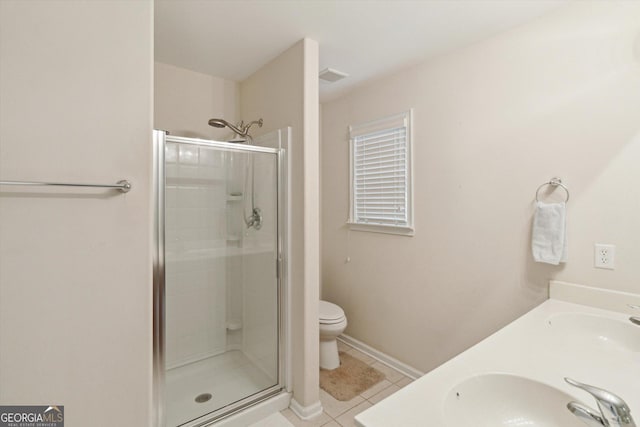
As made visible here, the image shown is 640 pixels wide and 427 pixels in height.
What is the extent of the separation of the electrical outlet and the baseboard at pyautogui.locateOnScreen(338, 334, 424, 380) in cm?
139

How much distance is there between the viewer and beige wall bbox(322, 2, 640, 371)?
144cm

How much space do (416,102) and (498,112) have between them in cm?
61

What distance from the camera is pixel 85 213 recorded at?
4.00 ft

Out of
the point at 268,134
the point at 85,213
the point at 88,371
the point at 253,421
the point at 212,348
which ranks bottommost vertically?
the point at 253,421

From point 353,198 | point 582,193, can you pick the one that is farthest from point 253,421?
point 582,193

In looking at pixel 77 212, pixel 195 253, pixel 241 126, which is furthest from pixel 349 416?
pixel 241 126

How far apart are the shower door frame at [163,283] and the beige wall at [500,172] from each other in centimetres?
92

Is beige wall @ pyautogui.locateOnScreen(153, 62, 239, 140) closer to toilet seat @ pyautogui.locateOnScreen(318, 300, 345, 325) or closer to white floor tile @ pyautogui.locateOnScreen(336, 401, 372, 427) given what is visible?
toilet seat @ pyautogui.locateOnScreen(318, 300, 345, 325)

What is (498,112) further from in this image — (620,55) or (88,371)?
(88,371)

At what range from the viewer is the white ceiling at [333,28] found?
1608mm

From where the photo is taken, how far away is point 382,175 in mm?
2564

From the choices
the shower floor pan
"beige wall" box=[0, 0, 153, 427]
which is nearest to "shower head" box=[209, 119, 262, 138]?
"beige wall" box=[0, 0, 153, 427]

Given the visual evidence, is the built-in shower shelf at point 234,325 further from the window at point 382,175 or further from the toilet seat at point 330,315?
the window at point 382,175

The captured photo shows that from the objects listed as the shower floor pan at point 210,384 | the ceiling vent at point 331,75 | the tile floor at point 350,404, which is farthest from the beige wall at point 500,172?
the shower floor pan at point 210,384
